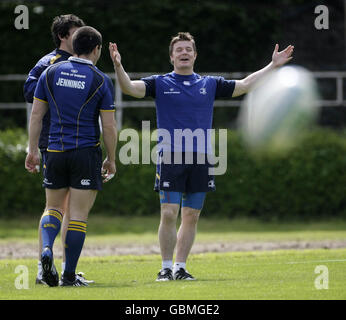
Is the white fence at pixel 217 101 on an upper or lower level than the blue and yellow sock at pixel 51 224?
upper

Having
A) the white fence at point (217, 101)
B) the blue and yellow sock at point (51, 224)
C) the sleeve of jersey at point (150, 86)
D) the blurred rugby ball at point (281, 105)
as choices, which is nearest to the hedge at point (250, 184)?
the white fence at point (217, 101)

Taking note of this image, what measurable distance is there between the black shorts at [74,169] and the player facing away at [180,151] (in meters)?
0.84

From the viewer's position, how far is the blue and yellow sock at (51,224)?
7738 millimetres

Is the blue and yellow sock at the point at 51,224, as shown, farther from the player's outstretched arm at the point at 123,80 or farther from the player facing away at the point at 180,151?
the player's outstretched arm at the point at 123,80

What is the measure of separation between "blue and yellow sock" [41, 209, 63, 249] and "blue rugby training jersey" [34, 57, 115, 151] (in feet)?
1.94

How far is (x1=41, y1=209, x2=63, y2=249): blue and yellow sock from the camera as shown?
305 inches

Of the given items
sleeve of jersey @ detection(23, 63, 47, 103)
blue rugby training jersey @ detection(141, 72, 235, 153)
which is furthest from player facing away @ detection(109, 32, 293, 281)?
sleeve of jersey @ detection(23, 63, 47, 103)

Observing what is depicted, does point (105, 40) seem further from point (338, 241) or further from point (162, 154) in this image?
point (162, 154)

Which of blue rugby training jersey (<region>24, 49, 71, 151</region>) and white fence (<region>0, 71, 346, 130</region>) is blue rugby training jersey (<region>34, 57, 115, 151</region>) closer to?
blue rugby training jersey (<region>24, 49, 71, 151</region>)

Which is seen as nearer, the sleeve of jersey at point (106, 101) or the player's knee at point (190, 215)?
the sleeve of jersey at point (106, 101)

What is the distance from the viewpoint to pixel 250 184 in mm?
16297

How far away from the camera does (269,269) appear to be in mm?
9086

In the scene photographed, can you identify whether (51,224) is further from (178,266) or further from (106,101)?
(178,266)
